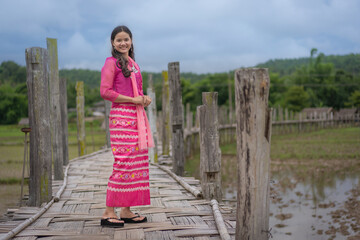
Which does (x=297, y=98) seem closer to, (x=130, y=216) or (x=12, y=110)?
(x=12, y=110)

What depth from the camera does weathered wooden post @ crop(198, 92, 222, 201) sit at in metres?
4.18

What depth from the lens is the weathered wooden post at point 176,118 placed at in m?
5.93

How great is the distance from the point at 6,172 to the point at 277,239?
241 inches

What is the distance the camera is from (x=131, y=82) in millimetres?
3312

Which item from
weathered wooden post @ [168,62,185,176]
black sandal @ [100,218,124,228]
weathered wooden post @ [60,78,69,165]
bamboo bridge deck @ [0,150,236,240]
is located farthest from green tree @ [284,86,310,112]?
black sandal @ [100,218,124,228]

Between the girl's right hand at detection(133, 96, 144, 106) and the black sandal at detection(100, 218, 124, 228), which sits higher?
the girl's right hand at detection(133, 96, 144, 106)

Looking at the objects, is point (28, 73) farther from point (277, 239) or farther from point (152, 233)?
point (277, 239)

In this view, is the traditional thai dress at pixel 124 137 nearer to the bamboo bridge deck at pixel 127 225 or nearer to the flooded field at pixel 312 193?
the bamboo bridge deck at pixel 127 225

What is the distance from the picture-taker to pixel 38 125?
3.93m

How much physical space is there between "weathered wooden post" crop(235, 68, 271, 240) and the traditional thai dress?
3.50ft

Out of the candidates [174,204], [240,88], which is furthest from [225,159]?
[240,88]

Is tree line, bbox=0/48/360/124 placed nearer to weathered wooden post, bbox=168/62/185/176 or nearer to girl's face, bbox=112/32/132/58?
weathered wooden post, bbox=168/62/185/176

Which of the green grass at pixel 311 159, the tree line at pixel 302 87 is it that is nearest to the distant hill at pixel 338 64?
the tree line at pixel 302 87

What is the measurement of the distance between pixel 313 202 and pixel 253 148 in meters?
4.57
